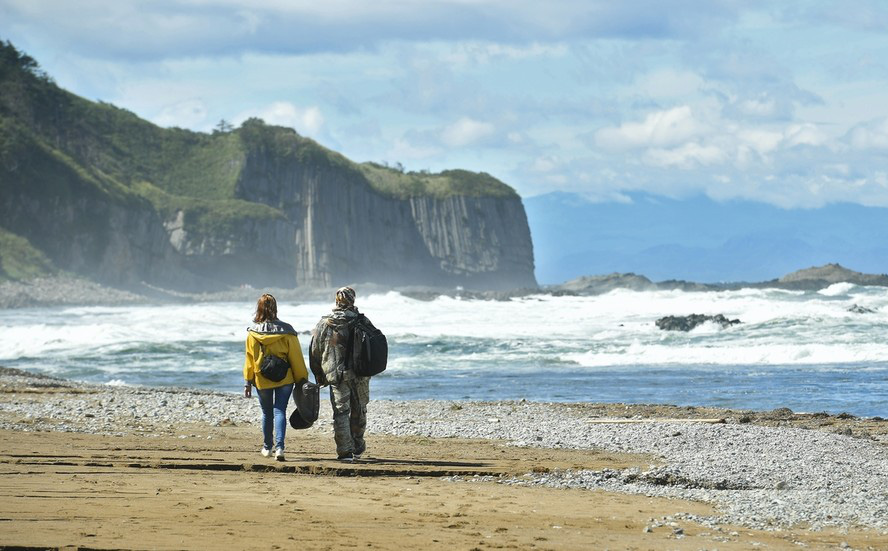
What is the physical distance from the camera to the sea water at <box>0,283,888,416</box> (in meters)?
22.7

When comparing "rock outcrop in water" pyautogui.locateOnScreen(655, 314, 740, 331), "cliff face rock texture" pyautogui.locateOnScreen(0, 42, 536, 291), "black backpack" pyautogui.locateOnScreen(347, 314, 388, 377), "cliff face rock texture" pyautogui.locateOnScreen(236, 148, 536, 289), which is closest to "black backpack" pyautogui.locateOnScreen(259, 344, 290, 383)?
"black backpack" pyautogui.locateOnScreen(347, 314, 388, 377)

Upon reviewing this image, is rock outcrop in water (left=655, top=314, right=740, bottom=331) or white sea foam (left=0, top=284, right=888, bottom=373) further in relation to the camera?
rock outcrop in water (left=655, top=314, right=740, bottom=331)

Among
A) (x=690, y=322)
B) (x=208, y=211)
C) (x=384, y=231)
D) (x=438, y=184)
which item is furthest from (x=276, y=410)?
(x=438, y=184)

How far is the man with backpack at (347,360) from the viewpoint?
1069 centimetres

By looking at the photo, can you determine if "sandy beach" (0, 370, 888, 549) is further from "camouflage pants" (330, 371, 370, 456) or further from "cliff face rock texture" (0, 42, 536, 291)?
"cliff face rock texture" (0, 42, 536, 291)

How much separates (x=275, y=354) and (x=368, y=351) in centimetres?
82

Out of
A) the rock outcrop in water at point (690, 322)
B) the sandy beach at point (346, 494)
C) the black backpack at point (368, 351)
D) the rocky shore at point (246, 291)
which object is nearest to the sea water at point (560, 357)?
the rock outcrop in water at point (690, 322)

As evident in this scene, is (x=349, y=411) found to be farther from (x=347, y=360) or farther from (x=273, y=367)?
(x=273, y=367)

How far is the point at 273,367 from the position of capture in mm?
10594

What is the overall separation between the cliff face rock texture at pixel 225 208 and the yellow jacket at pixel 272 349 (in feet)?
255

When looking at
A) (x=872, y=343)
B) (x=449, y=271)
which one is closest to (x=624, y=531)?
(x=872, y=343)

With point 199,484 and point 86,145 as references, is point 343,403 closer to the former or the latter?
point 199,484

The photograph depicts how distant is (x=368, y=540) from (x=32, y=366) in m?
25.5

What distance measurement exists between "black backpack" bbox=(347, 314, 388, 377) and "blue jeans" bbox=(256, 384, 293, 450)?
2.23 ft
